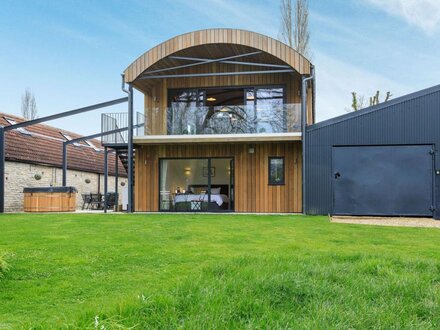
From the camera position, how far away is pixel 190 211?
15562 millimetres

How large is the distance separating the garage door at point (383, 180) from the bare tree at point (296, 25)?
42.2 feet

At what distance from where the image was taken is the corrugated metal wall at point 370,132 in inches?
532

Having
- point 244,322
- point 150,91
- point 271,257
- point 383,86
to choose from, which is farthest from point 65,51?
point 244,322

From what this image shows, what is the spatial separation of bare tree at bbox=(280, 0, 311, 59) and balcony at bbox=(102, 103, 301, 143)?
1192cm

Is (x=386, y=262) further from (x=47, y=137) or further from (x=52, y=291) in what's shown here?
(x=47, y=137)

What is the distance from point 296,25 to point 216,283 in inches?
952

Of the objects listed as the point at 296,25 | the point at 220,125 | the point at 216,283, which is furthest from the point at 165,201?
the point at 296,25

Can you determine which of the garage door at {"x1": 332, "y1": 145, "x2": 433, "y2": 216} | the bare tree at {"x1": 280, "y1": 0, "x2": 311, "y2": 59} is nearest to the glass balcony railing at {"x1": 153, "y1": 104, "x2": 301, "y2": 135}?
the garage door at {"x1": 332, "y1": 145, "x2": 433, "y2": 216}

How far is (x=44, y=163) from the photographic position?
20.2 metres

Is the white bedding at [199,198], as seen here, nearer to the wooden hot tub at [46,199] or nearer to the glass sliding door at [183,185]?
the glass sliding door at [183,185]

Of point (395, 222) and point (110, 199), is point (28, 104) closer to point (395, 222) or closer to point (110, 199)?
point (110, 199)

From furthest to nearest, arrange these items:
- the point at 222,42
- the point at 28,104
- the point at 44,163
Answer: the point at 28,104 < the point at 44,163 < the point at 222,42

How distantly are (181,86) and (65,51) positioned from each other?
45.8 ft

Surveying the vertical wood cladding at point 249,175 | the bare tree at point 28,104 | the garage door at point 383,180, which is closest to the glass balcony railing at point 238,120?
the vertical wood cladding at point 249,175
